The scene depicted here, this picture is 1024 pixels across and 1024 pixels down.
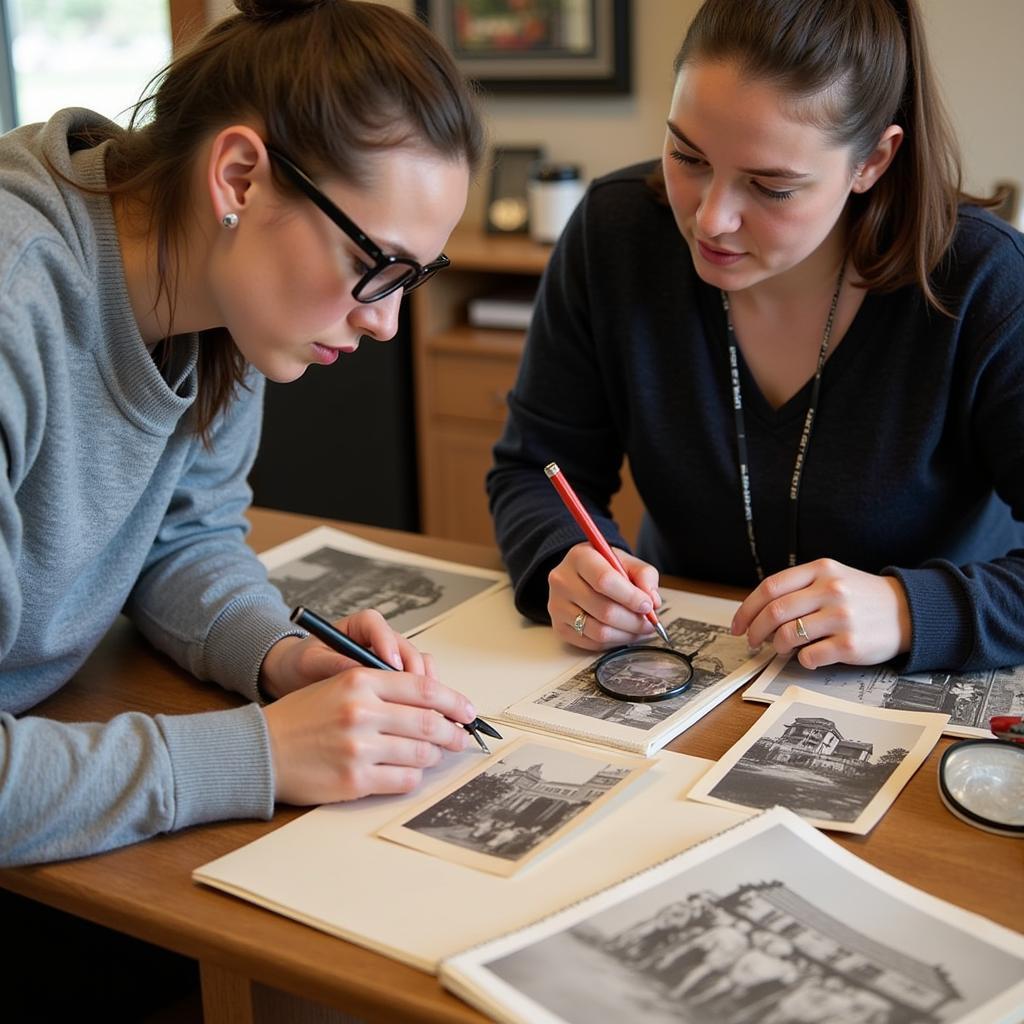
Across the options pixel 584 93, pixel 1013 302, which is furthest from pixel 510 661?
pixel 584 93

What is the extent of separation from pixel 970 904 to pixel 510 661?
0.51 metres

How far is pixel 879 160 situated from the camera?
4.53 ft

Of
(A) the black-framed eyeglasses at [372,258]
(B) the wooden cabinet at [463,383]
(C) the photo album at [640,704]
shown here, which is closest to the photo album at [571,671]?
(C) the photo album at [640,704]

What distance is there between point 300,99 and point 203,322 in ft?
0.77

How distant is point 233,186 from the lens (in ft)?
3.45

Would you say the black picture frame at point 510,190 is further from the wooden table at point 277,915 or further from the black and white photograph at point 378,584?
the wooden table at point 277,915

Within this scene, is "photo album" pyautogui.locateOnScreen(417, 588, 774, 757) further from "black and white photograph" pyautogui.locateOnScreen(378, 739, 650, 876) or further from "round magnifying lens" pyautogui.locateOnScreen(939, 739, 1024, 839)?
"round magnifying lens" pyautogui.locateOnScreen(939, 739, 1024, 839)

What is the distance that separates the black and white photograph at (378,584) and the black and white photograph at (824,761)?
393mm

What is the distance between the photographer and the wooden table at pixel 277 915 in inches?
32.1

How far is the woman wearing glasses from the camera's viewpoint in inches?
38.5

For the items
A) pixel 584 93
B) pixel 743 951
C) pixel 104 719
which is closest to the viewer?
pixel 743 951

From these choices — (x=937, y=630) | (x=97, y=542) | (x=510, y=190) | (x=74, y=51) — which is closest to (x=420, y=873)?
(x=97, y=542)

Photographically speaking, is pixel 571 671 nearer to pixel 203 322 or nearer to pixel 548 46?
pixel 203 322

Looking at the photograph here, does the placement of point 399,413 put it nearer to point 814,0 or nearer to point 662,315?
point 662,315
